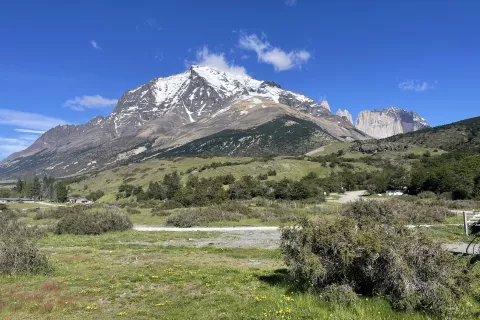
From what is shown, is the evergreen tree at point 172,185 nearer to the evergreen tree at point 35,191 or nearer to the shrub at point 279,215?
the shrub at point 279,215

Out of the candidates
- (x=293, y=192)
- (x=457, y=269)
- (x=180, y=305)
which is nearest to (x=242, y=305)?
(x=180, y=305)

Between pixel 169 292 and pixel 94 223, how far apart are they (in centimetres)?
3071

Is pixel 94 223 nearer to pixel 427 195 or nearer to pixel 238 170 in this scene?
pixel 427 195

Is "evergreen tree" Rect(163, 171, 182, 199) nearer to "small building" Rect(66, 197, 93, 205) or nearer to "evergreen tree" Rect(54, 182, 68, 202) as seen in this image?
"small building" Rect(66, 197, 93, 205)

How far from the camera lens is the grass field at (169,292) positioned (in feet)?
35.9

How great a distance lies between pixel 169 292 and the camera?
1510 centimetres

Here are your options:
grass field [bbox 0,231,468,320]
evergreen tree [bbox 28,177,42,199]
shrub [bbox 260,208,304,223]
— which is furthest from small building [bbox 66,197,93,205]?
grass field [bbox 0,231,468,320]

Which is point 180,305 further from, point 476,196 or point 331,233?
point 476,196

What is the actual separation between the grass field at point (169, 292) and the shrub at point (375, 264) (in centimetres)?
59

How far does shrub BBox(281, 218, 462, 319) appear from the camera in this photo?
31.8 feet

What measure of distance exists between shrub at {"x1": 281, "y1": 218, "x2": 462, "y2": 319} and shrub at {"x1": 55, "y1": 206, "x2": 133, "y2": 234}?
3509 centimetres

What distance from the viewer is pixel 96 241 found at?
1384 inches

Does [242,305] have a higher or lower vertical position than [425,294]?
lower

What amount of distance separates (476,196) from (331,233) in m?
72.7
